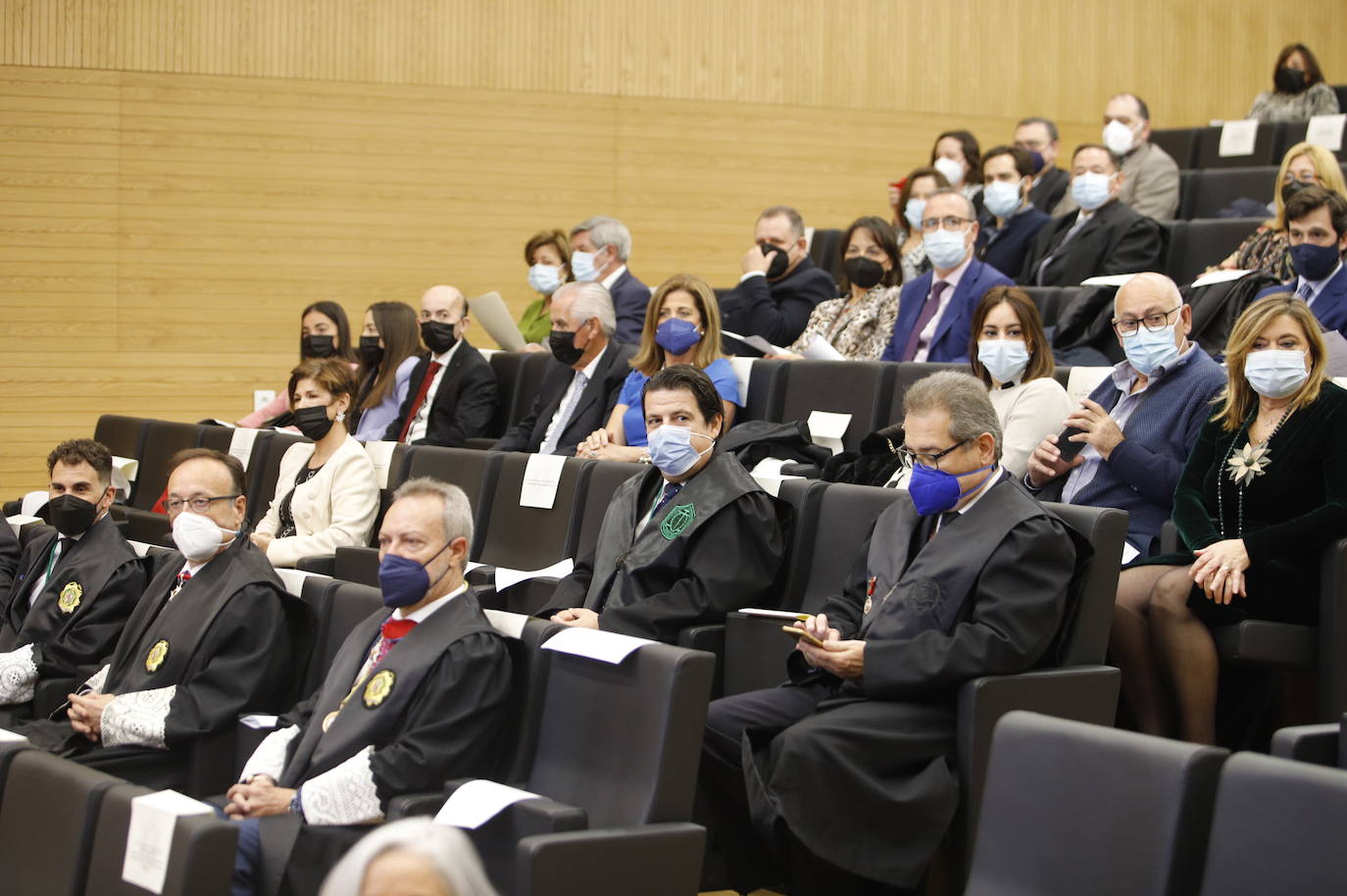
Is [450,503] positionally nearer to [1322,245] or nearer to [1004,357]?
[1004,357]

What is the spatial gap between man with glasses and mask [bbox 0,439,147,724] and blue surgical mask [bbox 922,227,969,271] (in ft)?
7.27

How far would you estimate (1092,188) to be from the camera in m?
5.12

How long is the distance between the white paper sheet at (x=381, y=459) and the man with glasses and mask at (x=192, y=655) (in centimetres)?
101

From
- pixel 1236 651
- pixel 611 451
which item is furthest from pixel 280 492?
pixel 1236 651

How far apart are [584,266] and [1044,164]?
2.08 metres

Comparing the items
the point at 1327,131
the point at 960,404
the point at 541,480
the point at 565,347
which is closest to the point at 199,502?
the point at 541,480

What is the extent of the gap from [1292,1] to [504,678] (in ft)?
24.7

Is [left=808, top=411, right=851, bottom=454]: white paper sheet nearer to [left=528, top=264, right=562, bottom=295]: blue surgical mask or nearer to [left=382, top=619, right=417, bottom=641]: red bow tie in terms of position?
[left=382, top=619, right=417, bottom=641]: red bow tie

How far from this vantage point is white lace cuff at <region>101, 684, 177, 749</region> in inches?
108

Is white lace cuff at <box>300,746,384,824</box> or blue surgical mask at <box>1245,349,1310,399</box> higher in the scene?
blue surgical mask at <box>1245,349,1310,399</box>

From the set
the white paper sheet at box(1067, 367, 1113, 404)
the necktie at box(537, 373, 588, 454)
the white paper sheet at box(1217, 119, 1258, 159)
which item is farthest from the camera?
the white paper sheet at box(1217, 119, 1258, 159)

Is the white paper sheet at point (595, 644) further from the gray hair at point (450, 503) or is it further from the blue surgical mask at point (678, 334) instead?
the blue surgical mask at point (678, 334)

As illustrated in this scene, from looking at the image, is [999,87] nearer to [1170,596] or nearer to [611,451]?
[611,451]

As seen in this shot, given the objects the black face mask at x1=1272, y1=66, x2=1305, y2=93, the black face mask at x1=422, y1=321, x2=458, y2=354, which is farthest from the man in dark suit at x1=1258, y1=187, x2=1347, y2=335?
the black face mask at x1=1272, y1=66, x2=1305, y2=93
